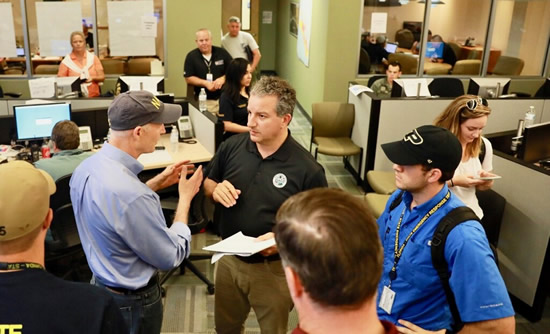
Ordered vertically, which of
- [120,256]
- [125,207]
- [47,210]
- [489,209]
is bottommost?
[489,209]

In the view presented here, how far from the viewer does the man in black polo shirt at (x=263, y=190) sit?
224cm

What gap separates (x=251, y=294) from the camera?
2312 millimetres

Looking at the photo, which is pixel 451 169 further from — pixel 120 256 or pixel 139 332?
pixel 139 332

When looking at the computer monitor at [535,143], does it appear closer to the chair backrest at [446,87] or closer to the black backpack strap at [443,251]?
the chair backrest at [446,87]

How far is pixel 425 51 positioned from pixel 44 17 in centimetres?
552

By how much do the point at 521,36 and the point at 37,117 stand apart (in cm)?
737

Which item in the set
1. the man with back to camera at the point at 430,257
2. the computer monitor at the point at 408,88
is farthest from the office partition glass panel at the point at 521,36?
the man with back to camera at the point at 430,257

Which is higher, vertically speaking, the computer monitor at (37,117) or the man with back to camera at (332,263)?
the man with back to camera at (332,263)

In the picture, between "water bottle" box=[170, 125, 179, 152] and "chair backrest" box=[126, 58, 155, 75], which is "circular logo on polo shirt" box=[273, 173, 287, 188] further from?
"chair backrest" box=[126, 58, 155, 75]

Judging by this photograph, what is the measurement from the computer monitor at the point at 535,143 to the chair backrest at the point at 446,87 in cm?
220

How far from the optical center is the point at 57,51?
22.6 feet

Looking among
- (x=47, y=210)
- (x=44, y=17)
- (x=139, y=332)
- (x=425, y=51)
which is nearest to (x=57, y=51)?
(x=44, y=17)

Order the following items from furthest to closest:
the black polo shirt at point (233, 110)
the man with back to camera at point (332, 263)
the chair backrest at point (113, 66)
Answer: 1. the chair backrest at point (113, 66)
2. the black polo shirt at point (233, 110)
3. the man with back to camera at point (332, 263)

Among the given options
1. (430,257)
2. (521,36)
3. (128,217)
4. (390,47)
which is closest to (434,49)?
(390,47)
